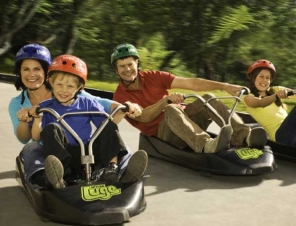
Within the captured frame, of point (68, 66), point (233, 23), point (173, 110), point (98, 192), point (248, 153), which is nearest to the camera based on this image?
point (98, 192)

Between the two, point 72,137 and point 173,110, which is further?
point 173,110

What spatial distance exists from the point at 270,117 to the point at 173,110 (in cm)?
114

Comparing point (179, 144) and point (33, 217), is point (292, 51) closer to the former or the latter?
point (179, 144)

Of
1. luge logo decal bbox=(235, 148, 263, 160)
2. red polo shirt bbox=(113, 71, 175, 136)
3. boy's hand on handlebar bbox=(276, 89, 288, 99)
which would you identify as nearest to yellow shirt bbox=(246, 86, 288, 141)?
boy's hand on handlebar bbox=(276, 89, 288, 99)

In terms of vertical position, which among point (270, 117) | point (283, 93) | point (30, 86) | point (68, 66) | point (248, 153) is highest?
point (68, 66)

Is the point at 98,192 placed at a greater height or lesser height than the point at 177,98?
lesser

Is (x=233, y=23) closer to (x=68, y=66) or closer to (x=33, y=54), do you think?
(x=33, y=54)

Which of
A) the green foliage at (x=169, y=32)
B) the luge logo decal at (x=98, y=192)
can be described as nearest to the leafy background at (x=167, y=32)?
the green foliage at (x=169, y=32)

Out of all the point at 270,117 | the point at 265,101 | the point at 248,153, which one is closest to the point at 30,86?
the point at 248,153

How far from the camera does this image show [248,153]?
16.0 feet

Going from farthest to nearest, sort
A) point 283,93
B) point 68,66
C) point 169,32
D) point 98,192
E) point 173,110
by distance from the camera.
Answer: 1. point 169,32
2. point 283,93
3. point 173,110
4. point 68,66
5. point 98,192

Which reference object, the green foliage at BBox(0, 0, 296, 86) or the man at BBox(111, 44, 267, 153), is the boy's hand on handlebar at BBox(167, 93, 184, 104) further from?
the green foliage at BBox(0, 0, 296, 86)

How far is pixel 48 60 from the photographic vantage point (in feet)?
15.7

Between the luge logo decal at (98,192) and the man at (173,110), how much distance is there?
141 centimetres
